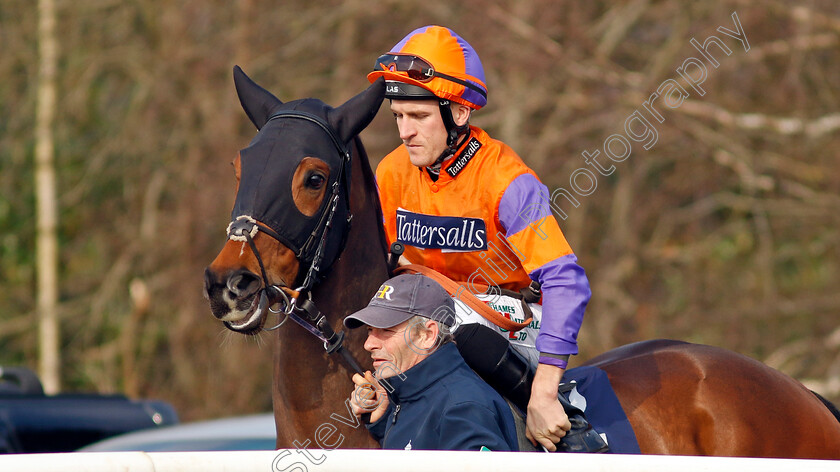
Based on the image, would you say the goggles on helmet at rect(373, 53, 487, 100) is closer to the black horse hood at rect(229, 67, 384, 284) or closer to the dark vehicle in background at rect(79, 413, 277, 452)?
the black horse hood at rect(229, 67, 384, 284)

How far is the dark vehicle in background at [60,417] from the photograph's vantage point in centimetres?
525

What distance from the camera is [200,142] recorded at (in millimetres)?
12383

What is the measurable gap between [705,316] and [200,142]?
6.87 m

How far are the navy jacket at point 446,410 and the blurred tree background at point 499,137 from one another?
8129mm

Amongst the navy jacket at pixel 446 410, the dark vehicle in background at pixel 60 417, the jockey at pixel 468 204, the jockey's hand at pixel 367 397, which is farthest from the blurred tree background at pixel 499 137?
the navy jacket at pixel 446 410

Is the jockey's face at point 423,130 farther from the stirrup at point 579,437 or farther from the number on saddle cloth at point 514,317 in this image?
the stirrup at point 579,437

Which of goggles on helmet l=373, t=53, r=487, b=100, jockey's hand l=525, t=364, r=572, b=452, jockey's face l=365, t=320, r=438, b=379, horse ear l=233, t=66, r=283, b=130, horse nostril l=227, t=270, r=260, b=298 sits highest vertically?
goggles on helmet l=373, t=53, r=487, b=100

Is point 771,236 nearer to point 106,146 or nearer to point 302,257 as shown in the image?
point 106,146

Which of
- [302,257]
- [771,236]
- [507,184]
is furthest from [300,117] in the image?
[771,236]

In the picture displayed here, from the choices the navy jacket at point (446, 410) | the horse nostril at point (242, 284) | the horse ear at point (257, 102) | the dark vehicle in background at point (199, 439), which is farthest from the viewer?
the dark vehicle in background at point (199, 439)

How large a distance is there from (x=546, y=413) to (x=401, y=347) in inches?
20.5

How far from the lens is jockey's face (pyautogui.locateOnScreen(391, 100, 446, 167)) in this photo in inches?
126

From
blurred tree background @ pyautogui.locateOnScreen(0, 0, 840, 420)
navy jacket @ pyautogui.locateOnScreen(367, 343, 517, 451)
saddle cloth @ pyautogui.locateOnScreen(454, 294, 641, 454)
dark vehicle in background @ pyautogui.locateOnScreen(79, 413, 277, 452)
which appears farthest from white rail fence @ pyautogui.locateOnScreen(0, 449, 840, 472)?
blurred tree background @ pyautogui.locateOnScreen(0, 0, 840, 420)

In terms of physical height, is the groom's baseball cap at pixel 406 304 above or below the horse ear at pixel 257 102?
below
